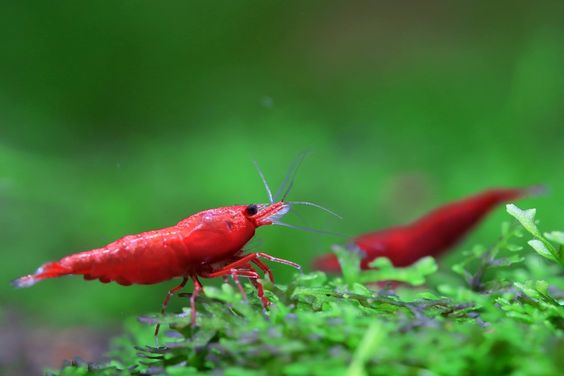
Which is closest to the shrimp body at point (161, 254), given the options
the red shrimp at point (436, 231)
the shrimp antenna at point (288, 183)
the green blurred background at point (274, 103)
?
the shrimp antenna at point (288, 183)

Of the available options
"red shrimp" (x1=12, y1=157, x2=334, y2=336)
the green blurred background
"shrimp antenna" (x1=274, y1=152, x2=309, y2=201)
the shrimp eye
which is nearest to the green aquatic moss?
"red shrimp" (x1=12, y1=157, x2=334, y2=336)

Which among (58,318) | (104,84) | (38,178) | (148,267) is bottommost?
(58,318)

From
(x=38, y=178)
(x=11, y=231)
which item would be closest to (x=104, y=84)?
(x=38, y=178)

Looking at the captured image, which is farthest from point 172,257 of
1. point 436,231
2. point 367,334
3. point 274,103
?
point 274,103

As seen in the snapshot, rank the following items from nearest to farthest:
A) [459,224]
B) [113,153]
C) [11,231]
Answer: [459,224] → [11,231] → [113,153]

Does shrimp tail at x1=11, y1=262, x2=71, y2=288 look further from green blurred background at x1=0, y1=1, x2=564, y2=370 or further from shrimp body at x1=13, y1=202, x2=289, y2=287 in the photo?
green blurred background at x1=0, y1=1, x2=564, y2=370

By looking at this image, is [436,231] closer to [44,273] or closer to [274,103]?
[44,273]

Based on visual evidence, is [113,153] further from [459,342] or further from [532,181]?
[459,342]
